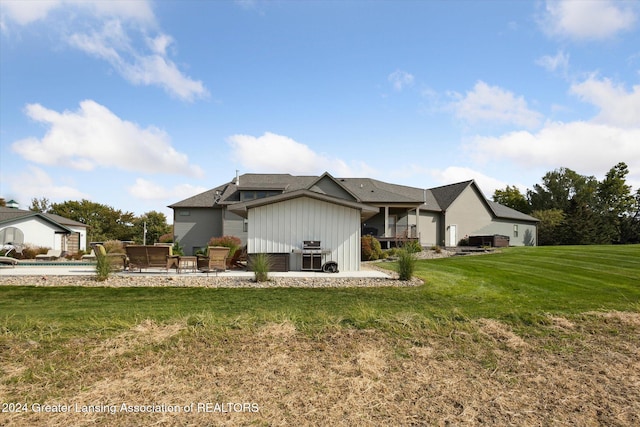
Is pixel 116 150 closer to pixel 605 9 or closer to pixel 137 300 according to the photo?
pixel 137 300

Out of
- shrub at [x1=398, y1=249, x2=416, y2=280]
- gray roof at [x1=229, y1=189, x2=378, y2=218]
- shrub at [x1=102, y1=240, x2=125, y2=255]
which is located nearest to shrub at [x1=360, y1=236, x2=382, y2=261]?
gray roof at [x1=229, y1=189, x2=378, y2=218]

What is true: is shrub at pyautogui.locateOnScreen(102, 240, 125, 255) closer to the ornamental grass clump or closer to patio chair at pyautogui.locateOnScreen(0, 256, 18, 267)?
patio chair at pyautogui.locateOnScreen(0, 256, 18, 267)

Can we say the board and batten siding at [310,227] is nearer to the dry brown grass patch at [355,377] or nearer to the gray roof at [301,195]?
the gray roof at [301,195]

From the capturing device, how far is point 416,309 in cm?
785

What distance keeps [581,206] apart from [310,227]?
33.5 metres

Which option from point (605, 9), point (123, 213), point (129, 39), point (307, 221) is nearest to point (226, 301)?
point (307, 221)

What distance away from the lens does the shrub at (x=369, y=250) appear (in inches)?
885

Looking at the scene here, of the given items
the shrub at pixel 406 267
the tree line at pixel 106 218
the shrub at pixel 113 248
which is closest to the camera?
the shrub at pixel 406 267

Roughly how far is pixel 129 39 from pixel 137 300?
32.4 ft

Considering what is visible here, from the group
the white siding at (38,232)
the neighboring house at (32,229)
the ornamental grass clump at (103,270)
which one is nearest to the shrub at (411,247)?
the ornamental grass clump at (103,270)

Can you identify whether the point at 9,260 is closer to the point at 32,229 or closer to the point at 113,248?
the point at 113,248

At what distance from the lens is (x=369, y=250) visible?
22531 mm

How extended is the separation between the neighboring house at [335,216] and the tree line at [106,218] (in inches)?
737

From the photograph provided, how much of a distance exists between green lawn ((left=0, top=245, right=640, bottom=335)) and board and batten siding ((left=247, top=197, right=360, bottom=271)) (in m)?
3.67
